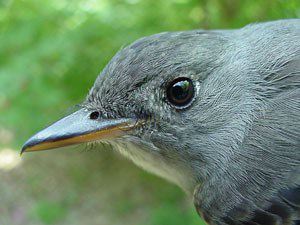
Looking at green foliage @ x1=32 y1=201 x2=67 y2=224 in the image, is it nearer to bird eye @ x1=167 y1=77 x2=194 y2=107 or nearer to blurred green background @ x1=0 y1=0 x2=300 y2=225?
blurred green background @ x1=0 y1=0 x2=300 y2=225

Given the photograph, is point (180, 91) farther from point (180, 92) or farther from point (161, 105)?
point (161, 105)

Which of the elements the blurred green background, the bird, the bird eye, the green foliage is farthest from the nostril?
the green foliage

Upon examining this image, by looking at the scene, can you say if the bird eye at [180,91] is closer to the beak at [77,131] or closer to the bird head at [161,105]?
the bird head at [161,105]

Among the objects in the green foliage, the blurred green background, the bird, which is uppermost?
the blurred green background

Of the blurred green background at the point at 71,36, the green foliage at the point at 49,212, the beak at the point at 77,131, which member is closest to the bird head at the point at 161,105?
the beak at the point at 77,131

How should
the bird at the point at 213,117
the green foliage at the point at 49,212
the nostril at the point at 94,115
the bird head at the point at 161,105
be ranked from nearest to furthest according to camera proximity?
1. the bird at the point at 213,117
2. the bird head at the point at 161,105
3. the nostril at the point at 94,115
4. the green foliage at the point at 49,212

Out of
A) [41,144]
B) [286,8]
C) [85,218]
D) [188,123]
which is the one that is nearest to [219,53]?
[188,123]

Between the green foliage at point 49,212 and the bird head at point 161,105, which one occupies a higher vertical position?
the bird head at point 161,105

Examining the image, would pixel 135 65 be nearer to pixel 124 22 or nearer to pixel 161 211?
pixel 124 22
